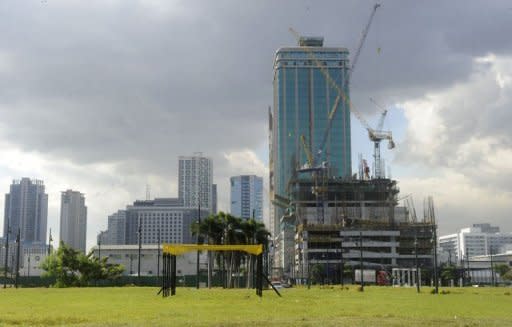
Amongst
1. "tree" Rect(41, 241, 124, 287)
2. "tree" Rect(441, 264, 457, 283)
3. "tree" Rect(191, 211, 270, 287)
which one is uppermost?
"tree" Rect(191, 211, 270, 287)

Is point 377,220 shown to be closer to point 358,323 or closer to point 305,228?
point 305,228

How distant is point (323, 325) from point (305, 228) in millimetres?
167778

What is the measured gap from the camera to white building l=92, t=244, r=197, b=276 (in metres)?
166

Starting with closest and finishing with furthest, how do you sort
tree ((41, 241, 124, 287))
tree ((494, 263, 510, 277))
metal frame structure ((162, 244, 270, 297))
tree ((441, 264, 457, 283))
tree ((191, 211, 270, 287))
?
metal frame structure ((162, 244, 270, 297))
tree ((191, 211, 270, 287))
tree ((41, 241, 124, 287))
tree ((441, 264, 457, 283))
tree ((494, 263, 510, 277))

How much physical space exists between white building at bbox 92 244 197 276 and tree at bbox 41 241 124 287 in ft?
202

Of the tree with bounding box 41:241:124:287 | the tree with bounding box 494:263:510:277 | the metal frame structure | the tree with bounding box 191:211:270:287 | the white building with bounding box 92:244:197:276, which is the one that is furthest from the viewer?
the tree with bounding box 494:263:510:277

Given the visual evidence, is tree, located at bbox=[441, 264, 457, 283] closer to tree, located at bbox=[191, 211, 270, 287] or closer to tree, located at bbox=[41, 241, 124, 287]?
tree, located at bbox=[191, 211, 270, 287]

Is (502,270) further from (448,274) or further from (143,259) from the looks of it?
(143,259)

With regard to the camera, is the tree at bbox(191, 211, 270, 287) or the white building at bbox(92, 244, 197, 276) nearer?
the tree at bbox(191, 211, 270, 287)

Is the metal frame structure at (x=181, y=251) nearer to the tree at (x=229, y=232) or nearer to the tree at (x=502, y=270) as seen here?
the tree at (x=229, y=232)

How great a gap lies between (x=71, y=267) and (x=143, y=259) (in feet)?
270

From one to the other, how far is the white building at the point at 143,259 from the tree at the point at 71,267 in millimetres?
61696

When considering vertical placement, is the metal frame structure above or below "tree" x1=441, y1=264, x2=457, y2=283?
above

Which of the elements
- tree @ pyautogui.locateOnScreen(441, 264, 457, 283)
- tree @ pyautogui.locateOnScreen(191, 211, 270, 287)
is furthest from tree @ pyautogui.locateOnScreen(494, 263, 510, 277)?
tree @ pyautogui.locateOnScreen(191, 211, 270, 287)
